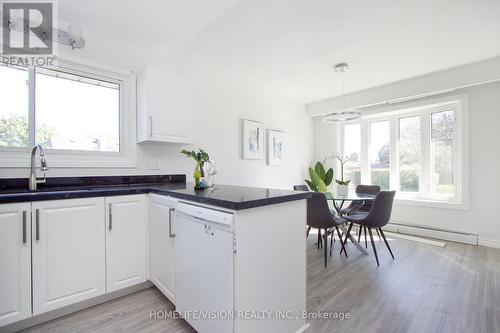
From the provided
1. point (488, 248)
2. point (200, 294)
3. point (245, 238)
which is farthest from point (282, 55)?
point (488, 248)

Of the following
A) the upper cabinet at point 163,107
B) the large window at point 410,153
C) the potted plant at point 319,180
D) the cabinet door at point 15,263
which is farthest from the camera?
the potted plant at point 319,180

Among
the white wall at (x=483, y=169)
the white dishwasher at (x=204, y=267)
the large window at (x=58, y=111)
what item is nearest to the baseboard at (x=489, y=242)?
the white wall at (x=483, y=169)

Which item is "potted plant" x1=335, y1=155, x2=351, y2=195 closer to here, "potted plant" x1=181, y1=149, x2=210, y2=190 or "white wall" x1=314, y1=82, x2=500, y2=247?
"white wall" x1=314, y1=82, x2=500, y2=247

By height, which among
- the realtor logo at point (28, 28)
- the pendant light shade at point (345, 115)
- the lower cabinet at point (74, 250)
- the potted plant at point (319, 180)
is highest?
the realtor logo at point (28, 28)

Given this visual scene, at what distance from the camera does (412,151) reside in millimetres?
3973

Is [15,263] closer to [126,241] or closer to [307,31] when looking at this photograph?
[126,241]

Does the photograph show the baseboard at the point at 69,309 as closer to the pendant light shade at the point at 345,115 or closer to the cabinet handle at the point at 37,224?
the cabinet handle at the point at 37,224

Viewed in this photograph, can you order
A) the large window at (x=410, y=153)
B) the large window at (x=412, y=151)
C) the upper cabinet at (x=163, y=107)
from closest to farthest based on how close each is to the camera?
1. the upper cabinet at (x=163, y=107)
2. the large window at (x=412, y=151)
3. the large window at (x=410, y=153)

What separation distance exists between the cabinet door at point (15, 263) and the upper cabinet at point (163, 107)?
115 centimetres

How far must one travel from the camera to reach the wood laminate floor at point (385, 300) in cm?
161

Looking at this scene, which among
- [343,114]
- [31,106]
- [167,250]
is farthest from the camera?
[343,114]

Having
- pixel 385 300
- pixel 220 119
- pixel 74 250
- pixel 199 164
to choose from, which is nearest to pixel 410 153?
pixel 385 300

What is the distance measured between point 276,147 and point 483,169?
9.95 feet

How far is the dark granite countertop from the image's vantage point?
4.23 feet
